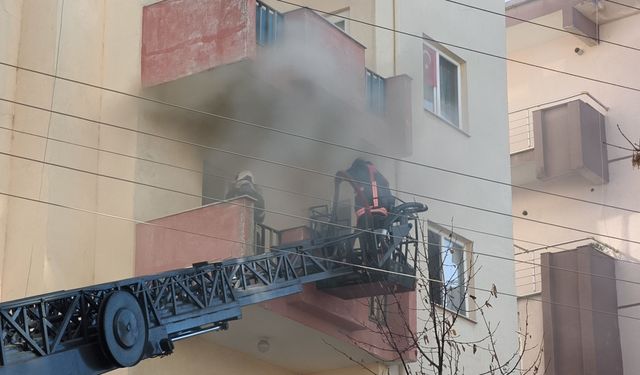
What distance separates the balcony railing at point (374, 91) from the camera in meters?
19.6

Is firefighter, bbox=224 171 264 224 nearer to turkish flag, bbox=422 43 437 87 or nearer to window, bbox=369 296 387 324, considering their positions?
window, bbox=369 296 387 324

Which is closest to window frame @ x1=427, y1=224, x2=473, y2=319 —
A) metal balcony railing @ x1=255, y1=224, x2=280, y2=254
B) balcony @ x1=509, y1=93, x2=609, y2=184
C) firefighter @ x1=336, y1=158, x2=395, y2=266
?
firefighter @ x1=336, y1=158, x2=395, y2=266

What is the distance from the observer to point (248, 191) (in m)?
17.5

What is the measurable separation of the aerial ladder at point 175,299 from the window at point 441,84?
2617mm

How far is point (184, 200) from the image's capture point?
18.5 meters

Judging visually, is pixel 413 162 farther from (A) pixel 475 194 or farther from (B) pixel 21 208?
(B) pixel 21 208

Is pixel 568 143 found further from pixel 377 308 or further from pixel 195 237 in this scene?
pixel 195 237

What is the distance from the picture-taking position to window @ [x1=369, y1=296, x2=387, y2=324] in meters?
18.2

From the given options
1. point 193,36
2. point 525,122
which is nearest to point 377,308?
point 193,36

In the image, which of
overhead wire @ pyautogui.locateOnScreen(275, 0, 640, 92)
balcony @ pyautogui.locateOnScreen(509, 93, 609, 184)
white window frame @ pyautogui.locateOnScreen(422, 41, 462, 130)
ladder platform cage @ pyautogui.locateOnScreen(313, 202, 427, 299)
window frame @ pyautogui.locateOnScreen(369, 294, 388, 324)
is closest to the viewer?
ladder platform cage @ pyautogui.locateOnScreen(313, 202, 427, 299)

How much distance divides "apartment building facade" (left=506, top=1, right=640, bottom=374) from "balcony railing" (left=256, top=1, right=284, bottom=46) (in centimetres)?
1072

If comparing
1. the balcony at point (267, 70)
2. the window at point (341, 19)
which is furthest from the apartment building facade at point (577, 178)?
the balcony at point (267, 70)

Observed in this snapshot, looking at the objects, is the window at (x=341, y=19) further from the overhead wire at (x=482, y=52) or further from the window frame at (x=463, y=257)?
the window frame at (x=463, y=257)

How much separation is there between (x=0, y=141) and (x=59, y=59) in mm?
1311
